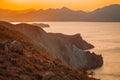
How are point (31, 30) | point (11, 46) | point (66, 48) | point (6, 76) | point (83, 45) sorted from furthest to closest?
point (83, 45) < point (66, 48) < point (31, 30) < point (11, 46) < point (6, 76)

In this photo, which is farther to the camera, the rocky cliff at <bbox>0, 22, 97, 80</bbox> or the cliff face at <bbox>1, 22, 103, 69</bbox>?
the cliff face at <bbox>1, 22, 103, 69</bbox>

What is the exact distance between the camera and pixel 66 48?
7756cm

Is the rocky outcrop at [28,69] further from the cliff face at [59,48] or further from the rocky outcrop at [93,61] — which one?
the rocky outcrop at [93,61]

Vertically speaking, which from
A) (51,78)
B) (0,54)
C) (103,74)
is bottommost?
(103,74)

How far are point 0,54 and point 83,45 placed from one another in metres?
88.8

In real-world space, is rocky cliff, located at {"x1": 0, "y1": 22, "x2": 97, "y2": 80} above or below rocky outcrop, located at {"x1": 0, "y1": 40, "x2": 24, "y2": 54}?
below

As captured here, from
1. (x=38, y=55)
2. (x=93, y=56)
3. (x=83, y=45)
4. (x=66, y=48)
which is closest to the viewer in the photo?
(x=38, y=55)

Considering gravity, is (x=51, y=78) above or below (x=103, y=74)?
above

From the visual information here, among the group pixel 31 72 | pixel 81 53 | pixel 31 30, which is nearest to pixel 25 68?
pixel 31 72

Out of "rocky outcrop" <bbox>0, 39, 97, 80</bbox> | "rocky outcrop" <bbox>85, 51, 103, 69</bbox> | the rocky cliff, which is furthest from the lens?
"rocky outcrop" <bbox>85, 51, 103, 69</bbox>

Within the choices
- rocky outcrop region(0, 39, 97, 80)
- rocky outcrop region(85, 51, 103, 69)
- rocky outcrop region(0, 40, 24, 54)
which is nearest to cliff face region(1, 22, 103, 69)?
rocky outcrop region(85, 51, 103, 69)

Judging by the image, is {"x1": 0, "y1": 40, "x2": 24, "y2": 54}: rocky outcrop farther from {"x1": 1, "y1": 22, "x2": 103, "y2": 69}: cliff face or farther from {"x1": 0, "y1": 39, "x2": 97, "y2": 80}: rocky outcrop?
{"x1": 1, "y1": 22, "x2": 103, "y2": 69}: cliff face

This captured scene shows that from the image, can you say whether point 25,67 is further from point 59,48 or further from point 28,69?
point 59,48

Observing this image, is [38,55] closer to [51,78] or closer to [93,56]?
[51,78]
